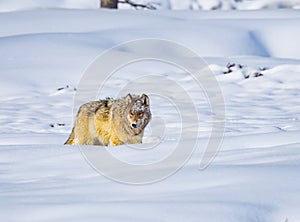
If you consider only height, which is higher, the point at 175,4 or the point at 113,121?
the point at 113,121

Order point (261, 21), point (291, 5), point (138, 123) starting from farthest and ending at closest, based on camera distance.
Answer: point (291, 5) < point (261, 21) < point (138, 123)

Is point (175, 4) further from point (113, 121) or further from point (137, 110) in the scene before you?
point (137, 110)

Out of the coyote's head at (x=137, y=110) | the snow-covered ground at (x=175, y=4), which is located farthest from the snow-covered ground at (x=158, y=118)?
the snow-covered ground at (x=175, y=4)

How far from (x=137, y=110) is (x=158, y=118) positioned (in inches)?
105

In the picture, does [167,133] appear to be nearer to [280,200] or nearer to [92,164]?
[92,164]

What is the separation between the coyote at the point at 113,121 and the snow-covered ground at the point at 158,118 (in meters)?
0.34

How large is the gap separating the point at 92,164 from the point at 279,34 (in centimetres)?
1025

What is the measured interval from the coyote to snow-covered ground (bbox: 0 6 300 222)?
0.34m

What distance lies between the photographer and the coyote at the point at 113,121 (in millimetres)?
6043

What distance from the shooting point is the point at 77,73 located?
39.0 feet

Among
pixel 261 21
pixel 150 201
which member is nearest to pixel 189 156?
pixel 150 201

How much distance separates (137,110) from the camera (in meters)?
6.04

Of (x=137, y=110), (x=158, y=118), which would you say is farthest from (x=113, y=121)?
(x=158, y=118)

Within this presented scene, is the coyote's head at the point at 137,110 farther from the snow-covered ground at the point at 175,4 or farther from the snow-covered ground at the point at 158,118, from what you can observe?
the snow-covered ground at the point at 175,4
